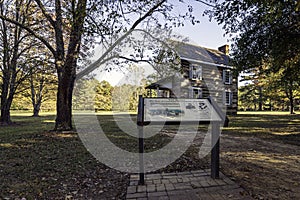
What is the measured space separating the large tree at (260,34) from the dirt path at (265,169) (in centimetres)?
360

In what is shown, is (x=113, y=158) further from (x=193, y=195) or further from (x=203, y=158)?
(x=193, y=195)

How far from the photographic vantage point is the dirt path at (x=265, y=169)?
278 centimetres

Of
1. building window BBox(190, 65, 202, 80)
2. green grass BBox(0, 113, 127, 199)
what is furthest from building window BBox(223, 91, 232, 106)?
green grass BBox(0, 113, 127, 199)

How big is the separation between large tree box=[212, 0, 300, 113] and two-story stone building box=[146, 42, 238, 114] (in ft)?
26.0

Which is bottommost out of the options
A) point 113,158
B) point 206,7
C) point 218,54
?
point 113,158

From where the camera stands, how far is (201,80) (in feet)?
62.5

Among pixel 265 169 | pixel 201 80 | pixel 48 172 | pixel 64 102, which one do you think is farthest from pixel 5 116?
pixel 201 80

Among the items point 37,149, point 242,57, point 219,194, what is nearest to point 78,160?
point 37,149

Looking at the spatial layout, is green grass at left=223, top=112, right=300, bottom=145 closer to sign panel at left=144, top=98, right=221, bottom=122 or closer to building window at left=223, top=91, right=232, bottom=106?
sign panel at left=144, top=98, right=221, bottom=122

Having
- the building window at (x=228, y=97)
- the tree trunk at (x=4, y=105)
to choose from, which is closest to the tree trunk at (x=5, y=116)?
the tree trunk at (x=4, y=105)

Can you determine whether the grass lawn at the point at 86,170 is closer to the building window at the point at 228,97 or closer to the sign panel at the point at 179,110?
the sign panel at the point at 179,110

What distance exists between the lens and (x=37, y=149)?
17.1ft

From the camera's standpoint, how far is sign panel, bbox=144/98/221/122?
120 inches

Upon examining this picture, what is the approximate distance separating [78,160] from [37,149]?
5.59 ft
